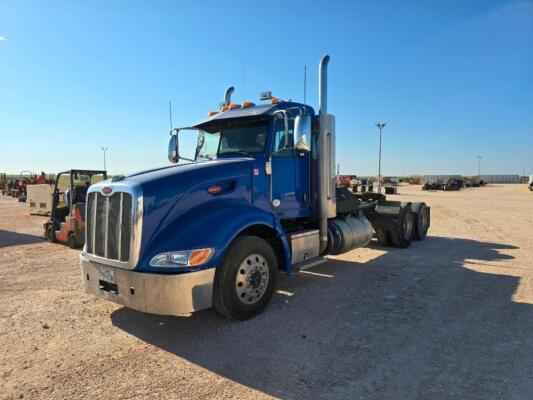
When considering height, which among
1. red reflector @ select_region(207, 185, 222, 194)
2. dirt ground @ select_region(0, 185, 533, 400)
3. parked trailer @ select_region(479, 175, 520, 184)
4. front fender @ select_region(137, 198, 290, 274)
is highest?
parked trailer @ select_region(479, 175, 520, 184)

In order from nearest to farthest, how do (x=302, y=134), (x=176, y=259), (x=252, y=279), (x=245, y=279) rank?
(x=176, y=259) → (x=245, y=279) → (x=252, y=279) → (x=302, y=134)

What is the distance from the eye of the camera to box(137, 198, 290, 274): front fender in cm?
417

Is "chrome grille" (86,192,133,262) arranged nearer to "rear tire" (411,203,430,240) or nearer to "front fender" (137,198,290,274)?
"front fender" (137,198,290,274)

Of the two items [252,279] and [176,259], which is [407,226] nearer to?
[252,279]

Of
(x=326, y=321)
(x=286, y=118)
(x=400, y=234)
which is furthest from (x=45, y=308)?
(x=400, y=234)

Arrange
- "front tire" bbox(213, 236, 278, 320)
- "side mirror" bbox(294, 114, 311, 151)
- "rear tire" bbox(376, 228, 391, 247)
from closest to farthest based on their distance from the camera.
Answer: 1. "front tire" bbox(213, 236, 278, 320)
2. "side mirror" bbox(294, 114, 311, 151)
3. "rear tire" bbox(376, 228, 391, 247)

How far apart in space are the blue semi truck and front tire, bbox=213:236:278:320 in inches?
0.5

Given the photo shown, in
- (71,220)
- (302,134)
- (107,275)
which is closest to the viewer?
(107,275)

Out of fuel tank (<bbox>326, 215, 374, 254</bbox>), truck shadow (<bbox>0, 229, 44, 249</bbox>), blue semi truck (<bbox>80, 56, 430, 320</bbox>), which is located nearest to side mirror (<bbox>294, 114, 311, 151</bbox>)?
blue semi truck (<bbox>80, 56, 430, 320</bbox>)

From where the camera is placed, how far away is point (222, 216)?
15.0 ft

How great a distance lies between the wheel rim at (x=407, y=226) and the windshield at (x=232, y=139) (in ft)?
18.6

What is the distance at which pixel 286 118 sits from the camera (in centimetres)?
563

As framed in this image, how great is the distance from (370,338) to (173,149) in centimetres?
438

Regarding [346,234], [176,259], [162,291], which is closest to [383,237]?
[346,234]
